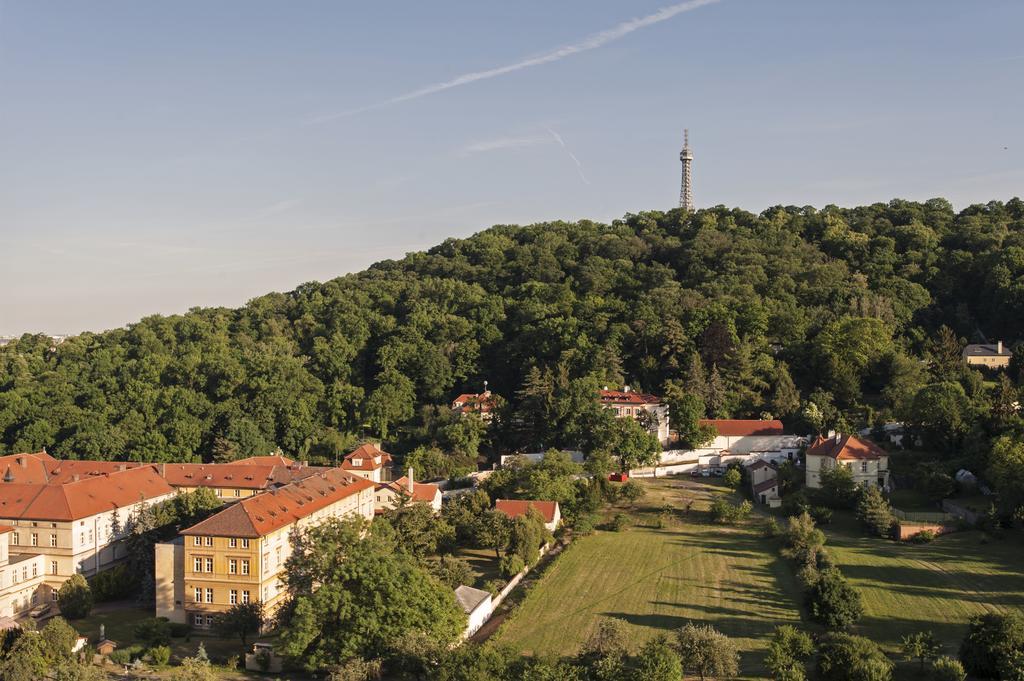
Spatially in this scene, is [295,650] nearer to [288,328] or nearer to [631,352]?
[631,352]

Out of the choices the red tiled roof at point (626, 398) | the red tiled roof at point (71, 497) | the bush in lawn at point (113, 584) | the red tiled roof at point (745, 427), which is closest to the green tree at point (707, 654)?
the bush in lawn at point (113, 584)

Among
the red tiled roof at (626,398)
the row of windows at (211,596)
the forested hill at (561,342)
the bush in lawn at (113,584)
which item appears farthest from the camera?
the forested hill at (561,342)

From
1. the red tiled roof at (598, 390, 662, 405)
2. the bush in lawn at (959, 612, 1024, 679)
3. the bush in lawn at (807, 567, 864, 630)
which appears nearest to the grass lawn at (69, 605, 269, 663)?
the bush in lawn at (807, 567, 864, 630)

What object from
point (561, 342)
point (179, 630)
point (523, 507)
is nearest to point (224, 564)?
point (179, 630)

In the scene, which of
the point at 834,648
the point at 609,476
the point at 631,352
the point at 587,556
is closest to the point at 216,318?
the point at 631,352

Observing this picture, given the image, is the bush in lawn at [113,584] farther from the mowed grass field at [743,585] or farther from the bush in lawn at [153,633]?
the mowed grass field at [743,585]

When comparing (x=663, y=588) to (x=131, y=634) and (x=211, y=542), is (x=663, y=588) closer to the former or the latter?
(x=211, y=542)
